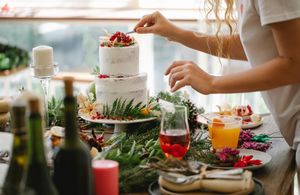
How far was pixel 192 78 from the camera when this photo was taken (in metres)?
1.51

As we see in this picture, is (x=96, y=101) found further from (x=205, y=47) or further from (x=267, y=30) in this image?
(x=267, y=30)

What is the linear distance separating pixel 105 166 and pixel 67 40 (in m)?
2.75

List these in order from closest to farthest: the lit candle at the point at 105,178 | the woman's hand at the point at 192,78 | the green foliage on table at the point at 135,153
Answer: the lit candle at the point at 105,178
the green foliage on table at the point at 135,153
the woman's hand at the point at 192,78

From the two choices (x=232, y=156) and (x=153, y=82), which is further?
(x=153, y=82)

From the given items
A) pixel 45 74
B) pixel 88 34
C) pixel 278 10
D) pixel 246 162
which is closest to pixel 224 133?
pixel 246 162

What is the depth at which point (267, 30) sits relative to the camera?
5.00 ft

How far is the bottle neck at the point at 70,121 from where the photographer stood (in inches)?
38.1

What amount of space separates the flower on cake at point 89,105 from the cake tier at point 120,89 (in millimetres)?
24

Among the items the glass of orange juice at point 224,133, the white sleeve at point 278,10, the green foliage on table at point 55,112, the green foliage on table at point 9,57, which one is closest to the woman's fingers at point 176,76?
the glass of orange juice at point 224,133

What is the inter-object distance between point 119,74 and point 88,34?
200 centimetres

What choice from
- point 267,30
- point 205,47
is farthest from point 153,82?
point 267,30

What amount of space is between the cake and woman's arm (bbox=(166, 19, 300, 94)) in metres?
0.26

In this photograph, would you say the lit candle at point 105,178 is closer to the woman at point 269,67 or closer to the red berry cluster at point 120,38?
the woman at point 269,67

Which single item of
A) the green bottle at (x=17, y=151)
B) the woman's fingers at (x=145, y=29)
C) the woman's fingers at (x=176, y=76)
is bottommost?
the green bottle at (x=17, y=151)
